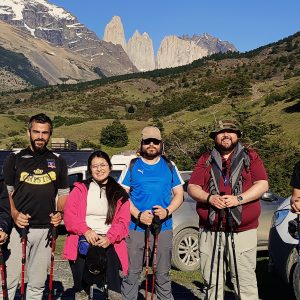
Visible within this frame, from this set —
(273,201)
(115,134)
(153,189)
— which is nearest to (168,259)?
(153,189)

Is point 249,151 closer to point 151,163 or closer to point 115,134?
point 151,163

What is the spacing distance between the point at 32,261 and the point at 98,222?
831mm

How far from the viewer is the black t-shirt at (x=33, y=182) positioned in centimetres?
459

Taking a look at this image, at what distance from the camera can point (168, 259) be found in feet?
16.3

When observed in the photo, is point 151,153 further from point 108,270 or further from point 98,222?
point 108,270

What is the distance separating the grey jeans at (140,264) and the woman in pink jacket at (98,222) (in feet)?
0.85

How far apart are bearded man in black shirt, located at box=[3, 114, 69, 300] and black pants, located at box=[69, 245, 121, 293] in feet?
1.41

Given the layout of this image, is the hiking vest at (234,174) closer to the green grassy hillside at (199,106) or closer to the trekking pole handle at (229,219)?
the trekking pole handle at (229,219)

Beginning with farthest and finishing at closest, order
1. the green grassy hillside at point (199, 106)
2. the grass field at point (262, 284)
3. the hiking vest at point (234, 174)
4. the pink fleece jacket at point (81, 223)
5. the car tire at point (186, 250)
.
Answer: the green grassy hillside at point (199, 106), the car tire at point (186, 250), the grass field at point (262, 284), the hiking vest at point (234, 174), the pink fleece jacket at point (81, 223)

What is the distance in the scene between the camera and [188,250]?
8.02 m

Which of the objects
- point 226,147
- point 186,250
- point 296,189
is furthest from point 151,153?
point 186,250

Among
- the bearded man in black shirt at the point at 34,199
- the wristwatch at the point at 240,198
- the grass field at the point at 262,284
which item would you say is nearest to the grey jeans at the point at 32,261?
the bearded man in black shirt at the point at 34,199

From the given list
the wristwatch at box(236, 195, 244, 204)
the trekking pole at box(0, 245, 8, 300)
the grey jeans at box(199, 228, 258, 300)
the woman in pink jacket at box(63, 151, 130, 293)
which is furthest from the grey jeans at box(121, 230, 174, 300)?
the trekking pole at box(0, 245, 8, 300)

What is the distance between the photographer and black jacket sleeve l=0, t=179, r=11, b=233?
4082 millimetres
